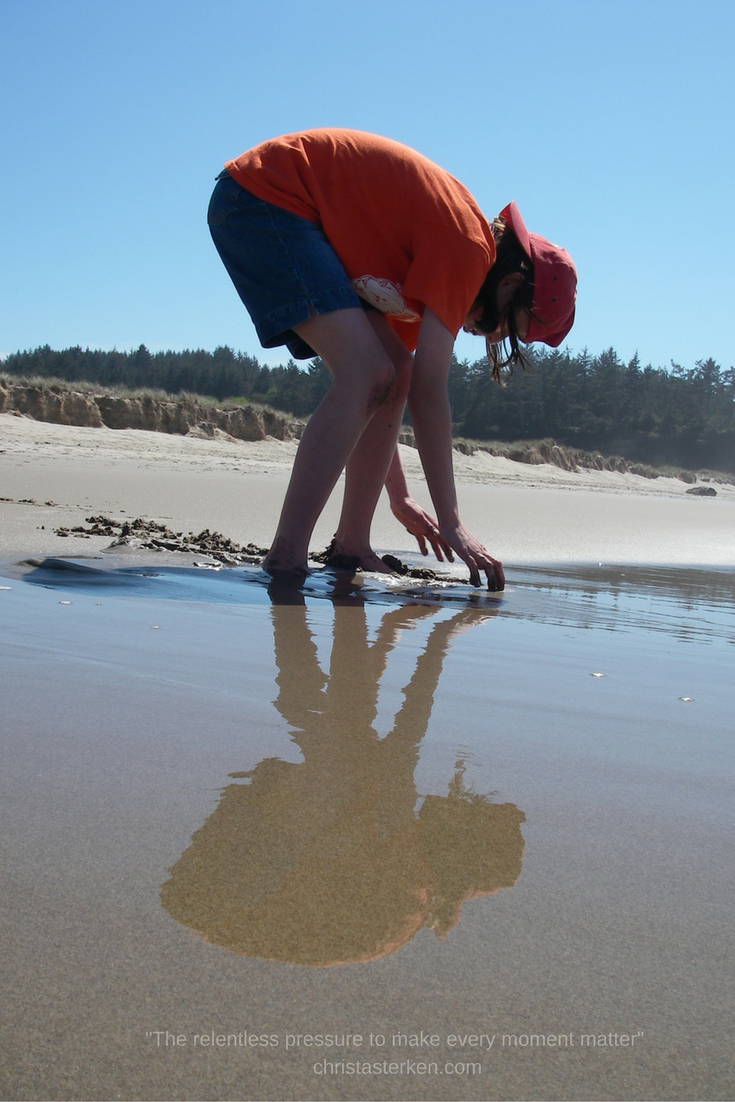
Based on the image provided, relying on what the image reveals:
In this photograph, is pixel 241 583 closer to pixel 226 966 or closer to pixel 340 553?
pixel 340 553

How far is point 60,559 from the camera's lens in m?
2.35

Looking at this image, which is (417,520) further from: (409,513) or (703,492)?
(703,492)

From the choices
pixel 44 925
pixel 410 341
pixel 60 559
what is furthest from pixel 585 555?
pixel 44 925

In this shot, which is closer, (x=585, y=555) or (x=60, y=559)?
(x=60, y=559)

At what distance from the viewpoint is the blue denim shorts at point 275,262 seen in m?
2.38

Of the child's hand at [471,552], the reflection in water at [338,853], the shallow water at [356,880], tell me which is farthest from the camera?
the child's hand at [471,552]

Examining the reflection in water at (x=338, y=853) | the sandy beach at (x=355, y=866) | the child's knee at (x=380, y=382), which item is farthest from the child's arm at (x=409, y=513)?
the reflection in water at (x=338, y=853)

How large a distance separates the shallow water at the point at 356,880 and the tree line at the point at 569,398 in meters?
41.8

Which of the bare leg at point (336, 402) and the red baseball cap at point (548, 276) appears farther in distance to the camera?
the red baseball cap at point (548, 276)

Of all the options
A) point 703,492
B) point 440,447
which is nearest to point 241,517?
point 440,447

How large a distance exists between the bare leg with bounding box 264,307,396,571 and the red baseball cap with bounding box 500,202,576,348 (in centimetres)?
61

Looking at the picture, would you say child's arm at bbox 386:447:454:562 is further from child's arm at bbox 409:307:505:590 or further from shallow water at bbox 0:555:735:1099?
shallow water at bbox 0:555:735:1099

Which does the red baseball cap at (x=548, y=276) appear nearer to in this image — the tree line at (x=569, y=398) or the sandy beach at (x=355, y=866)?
the sandy beach at (x=355, y=866)

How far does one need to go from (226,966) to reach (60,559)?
1.98 meters
